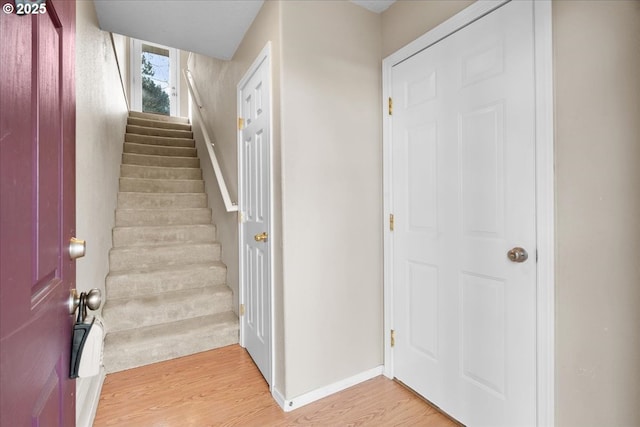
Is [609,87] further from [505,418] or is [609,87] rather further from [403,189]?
[505,418]

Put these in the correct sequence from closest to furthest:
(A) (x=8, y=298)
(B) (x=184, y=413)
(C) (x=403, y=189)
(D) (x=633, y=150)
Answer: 1. (A) (x=8, y=298)
2. (D) (x=633, y=150)
3. (B) (x=184, y=413)
4. (C) (x=403, y=189)

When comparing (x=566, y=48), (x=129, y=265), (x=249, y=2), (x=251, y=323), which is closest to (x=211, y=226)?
(x=129, y=265)

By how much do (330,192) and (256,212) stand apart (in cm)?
57

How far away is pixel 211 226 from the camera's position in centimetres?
312

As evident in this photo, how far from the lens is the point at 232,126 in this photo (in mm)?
2578

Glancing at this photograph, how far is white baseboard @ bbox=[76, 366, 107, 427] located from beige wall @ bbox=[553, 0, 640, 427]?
2058 mm

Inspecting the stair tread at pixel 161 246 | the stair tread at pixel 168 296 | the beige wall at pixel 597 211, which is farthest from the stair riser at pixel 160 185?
the beige wall at pixel 597 211

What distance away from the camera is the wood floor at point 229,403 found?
5.12ft

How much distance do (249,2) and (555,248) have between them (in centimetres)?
205

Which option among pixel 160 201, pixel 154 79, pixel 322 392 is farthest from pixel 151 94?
pixel 322 392

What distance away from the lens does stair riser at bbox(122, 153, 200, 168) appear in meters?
3.62

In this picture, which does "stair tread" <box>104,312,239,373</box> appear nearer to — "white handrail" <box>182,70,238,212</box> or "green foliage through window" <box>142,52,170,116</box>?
"white handrail" <box>182,70,238,212</box>

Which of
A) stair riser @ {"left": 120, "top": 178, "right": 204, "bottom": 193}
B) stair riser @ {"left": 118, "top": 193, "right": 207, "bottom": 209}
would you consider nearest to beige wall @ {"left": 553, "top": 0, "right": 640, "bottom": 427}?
Result: stair riser @ {"left": 118, "top": 193, "right": 207, "bottom": 209}

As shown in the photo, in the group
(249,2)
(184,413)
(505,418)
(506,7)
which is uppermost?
(249,2)
